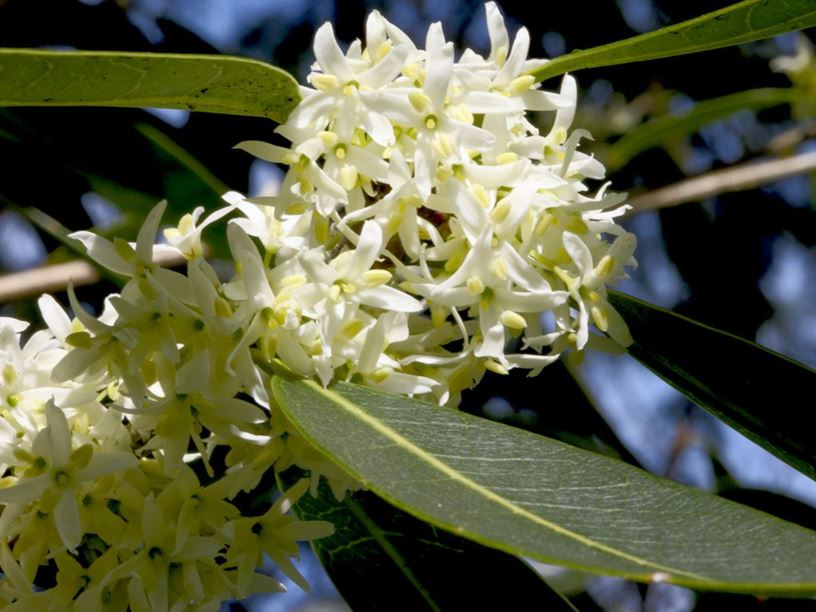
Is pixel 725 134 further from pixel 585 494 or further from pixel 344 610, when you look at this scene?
pixel 585 494

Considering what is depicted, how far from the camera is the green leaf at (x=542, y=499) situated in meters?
0.95

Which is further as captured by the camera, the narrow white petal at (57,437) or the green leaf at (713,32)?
the green leaf at (713,32)

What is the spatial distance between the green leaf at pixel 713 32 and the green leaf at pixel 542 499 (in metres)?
0.55

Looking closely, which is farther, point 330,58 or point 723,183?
point 723,183

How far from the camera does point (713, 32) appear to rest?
1459 mm

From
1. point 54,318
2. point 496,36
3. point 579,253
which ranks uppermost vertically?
point 496,36

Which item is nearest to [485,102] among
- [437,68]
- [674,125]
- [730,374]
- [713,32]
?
[437,68]

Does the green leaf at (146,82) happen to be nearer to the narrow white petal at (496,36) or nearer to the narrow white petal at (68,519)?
the narrow white petal at (496,36)

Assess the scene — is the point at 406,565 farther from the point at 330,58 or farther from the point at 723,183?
the point at 723,183

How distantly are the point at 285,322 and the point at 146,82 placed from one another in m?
0.32

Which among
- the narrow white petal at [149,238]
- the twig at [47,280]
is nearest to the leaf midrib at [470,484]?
the narrow white petal at [149,238]

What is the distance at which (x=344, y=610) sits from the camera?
4.19 m

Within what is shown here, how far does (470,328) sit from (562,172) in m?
0.23

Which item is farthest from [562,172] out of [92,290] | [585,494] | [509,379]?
[92,290]
